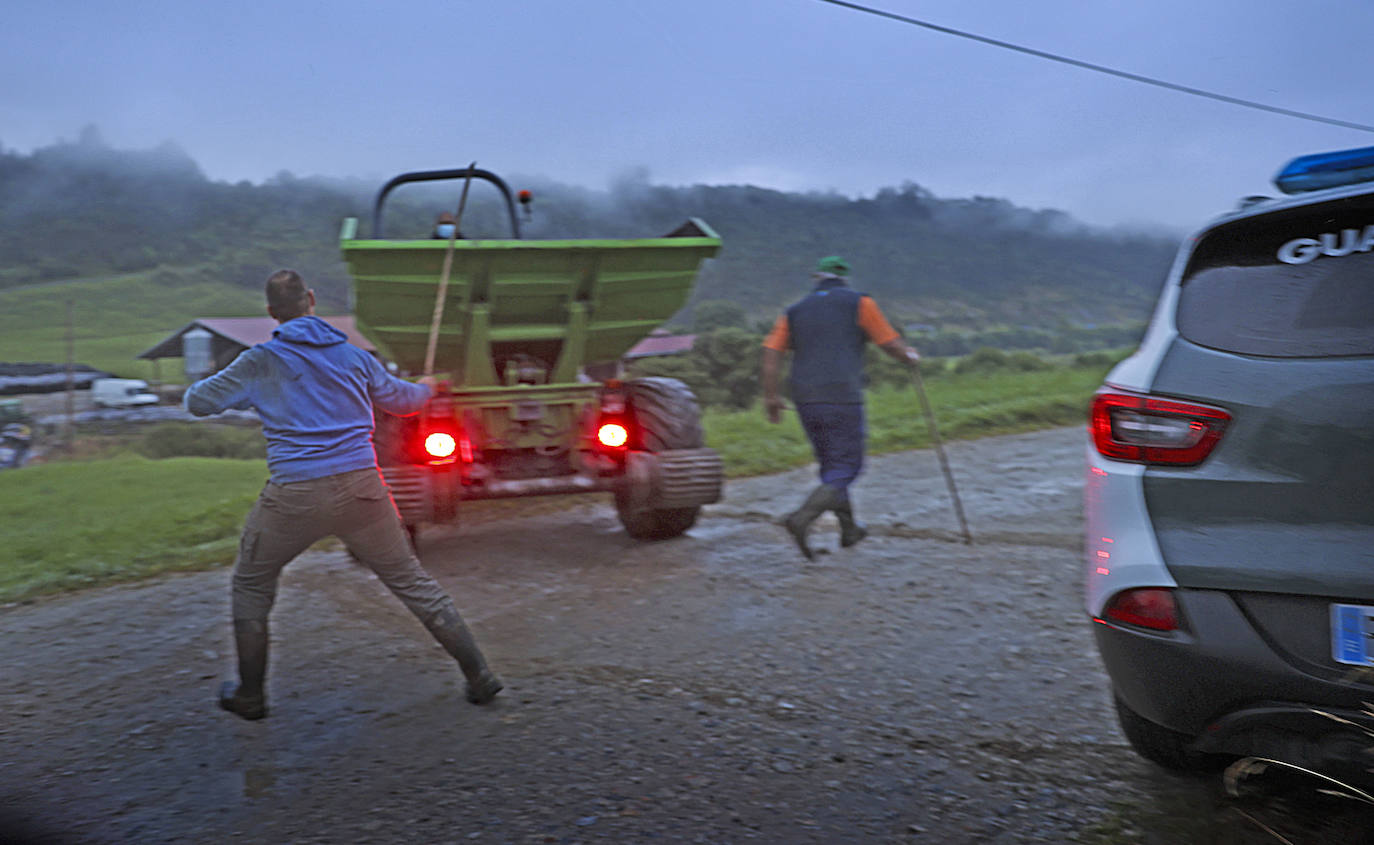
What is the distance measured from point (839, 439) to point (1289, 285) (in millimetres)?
4038

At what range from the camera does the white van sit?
1164 centimetres

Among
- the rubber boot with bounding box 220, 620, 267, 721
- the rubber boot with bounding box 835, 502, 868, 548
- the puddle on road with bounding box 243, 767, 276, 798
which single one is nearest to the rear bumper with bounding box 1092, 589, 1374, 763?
the puddle on road with bounding box 243, 767, 276, 798

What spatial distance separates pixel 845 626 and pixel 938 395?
468 inches

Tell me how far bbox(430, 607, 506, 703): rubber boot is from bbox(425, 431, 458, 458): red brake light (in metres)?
2.43

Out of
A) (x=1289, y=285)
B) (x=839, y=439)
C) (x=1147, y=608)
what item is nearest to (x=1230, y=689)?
(x=1147, y=608)

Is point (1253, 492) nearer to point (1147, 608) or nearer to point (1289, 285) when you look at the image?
point (1147, 608)

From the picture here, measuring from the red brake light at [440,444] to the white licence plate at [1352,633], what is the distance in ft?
16.0

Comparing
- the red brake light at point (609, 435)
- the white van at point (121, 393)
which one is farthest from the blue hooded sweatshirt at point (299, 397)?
the white van at point (121, 393)

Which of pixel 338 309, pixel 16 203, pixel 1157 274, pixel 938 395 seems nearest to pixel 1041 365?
pixel 938 395

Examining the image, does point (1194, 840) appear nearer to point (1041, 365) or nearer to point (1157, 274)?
point (1157, 274)

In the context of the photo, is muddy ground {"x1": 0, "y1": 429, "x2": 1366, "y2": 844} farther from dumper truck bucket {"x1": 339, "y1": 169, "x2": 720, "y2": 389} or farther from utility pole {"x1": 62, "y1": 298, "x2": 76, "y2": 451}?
utility pole {"x1": 62, "y1": 298, "x2": 76, "y2": 451}

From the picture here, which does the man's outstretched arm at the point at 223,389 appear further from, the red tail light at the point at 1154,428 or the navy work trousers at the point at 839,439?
the navy work trousers at the point at 839,439

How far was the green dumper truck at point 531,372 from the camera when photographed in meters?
6.37

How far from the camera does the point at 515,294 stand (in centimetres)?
666
